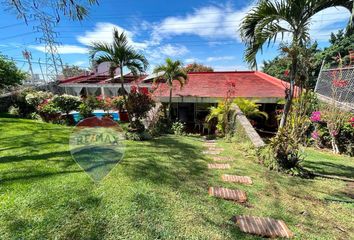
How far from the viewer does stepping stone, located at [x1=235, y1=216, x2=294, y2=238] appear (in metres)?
2.72

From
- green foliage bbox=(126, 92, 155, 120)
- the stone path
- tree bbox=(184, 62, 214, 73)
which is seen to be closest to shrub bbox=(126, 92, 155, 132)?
green foliage bbox=(126, 92, 155, 120)

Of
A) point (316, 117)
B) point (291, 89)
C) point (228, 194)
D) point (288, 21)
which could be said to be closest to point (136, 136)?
point (228, 194)

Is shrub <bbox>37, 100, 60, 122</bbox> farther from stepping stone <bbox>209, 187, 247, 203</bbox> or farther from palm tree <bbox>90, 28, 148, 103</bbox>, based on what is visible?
stepping stone <bbox>209, 187, 247, 203</bbox>

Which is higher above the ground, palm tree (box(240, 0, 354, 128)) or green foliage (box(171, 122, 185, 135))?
palm tree (box(240, 0, 354, 128))

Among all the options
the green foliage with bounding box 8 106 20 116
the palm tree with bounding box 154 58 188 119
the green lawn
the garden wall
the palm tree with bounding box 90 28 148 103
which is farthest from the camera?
the green foliage with bounding box 8 106 20 116

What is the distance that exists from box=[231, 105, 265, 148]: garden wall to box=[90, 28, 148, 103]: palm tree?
4788mm

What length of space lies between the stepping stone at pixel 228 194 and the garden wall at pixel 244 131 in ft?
9.56

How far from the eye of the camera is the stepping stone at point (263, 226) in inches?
107

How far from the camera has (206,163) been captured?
5734 mm

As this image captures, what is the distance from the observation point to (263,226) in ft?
9.43

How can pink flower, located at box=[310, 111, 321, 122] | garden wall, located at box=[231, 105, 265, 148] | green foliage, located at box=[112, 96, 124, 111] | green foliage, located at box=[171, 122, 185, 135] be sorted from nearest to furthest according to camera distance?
garden wall, located at box=[231, 105, 265, 148], pink flower, located at box=[310, 111, 321, 122], green foliage, located at box=[171, 122, 185, 135], green foliage, located at box=[112, 96, 124, 111]

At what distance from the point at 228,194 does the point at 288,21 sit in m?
4.74

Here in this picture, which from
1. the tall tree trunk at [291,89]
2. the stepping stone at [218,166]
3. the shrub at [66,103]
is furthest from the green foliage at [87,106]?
the tall tree trunk at [291,89]

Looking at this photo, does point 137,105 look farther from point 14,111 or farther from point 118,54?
point 14,111
